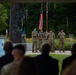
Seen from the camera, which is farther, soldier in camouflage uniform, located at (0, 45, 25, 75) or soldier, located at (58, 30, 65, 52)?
soldier, located at (58, 30, 65, 52)

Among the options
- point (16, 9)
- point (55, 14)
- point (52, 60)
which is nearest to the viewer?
point (52, 60)

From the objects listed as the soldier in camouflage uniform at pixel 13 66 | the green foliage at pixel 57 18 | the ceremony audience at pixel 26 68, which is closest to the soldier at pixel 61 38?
the soldier in camouflage uniform at pixel 13 66

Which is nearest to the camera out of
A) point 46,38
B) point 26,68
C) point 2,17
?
point 26,68

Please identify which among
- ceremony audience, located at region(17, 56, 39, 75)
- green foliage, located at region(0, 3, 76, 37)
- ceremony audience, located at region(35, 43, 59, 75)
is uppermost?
green foliage, located at region(0, 3, 76, 37)

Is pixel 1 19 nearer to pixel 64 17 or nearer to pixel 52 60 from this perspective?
pixel 64 17

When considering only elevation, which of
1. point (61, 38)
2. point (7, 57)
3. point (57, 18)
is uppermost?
point (57, 18)

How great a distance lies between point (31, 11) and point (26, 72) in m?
70.1

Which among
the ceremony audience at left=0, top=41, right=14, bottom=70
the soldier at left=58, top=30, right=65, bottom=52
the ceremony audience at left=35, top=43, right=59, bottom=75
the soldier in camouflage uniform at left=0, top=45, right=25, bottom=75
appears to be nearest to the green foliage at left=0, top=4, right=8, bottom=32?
the soldier at left=58, top=30, right=65, bottom=52

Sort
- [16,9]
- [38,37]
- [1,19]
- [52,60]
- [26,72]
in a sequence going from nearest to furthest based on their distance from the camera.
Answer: [26,72] < [52,60] < [38,37] < [16,9] < [1,19]

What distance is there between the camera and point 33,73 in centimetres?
445

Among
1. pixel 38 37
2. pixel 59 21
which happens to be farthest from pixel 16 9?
pixel 59 21

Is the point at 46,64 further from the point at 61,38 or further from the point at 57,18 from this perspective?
the point at 57,18

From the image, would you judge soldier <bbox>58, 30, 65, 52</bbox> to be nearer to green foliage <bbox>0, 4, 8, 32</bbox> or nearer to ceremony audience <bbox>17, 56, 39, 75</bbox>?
ceremony audience <bbox>17, 56, 39, 75</bbox>

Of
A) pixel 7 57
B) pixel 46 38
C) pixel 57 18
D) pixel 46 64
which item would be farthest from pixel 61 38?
pixel 57 18
